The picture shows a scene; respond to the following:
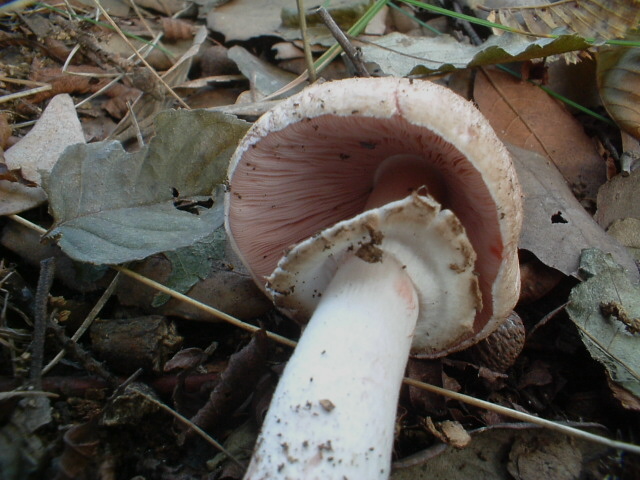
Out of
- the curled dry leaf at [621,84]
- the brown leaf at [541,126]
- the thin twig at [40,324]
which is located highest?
the curled dry leaf at [621,84]

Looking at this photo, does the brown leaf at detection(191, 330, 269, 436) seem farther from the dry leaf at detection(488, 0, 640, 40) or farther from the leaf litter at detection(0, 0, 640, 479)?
the dry leaf at detection(488, 0, 640, 40)

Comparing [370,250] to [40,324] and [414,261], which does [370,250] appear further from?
[40,324]

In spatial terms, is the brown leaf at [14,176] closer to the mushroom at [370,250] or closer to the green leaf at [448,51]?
the mushroom at [370,250]

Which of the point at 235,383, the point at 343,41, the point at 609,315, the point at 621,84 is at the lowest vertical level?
the point at 235,383

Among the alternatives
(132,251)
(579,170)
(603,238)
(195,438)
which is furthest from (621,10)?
(195,438)

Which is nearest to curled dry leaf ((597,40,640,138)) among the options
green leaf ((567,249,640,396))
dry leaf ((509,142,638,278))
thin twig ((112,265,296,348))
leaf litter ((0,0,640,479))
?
leaf litter ((0,0,640,479))

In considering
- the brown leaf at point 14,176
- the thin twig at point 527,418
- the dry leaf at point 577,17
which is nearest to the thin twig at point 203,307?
the thin twig at point 527,418

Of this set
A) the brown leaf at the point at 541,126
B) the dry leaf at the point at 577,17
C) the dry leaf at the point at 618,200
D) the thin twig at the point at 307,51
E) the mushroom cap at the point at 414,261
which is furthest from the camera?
the dry leaf at the point at 577,17

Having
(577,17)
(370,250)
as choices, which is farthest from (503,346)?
(577,17)
